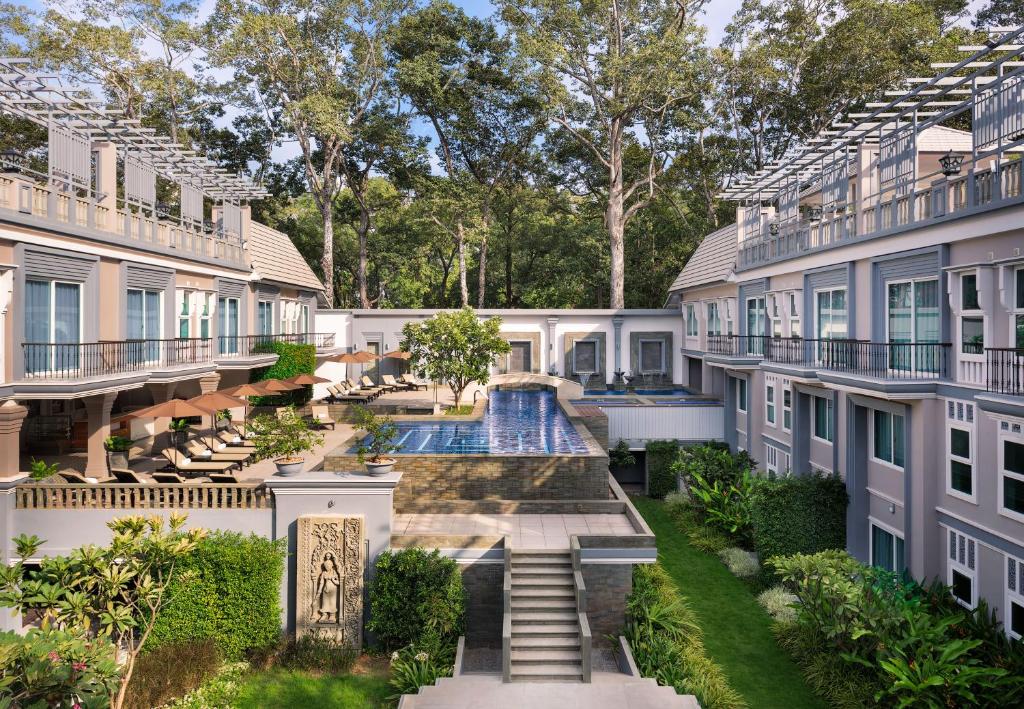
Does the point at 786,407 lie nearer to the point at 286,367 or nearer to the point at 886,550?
the point at 886,550

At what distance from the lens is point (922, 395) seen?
1374 cm

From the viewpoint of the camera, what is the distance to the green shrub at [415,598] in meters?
13.1

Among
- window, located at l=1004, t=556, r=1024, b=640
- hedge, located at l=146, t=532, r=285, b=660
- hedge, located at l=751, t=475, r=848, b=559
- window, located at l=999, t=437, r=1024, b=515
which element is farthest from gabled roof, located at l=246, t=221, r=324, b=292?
window, located at l=1004, t=556, r=1024, b=640

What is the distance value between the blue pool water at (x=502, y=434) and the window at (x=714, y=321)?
784 centimetres

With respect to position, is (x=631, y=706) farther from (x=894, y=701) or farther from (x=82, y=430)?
(x=82, y=430)

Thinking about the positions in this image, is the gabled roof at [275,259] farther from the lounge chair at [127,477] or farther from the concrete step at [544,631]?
the concrete step at [544,631]

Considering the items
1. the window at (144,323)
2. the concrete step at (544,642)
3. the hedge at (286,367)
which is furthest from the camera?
the hedge at (286,367)

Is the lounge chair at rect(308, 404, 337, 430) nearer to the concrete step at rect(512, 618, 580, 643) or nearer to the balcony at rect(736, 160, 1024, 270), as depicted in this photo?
the concrete step at rect(512, 618, 580, 643)

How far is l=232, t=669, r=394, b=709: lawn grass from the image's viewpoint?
11.9 m

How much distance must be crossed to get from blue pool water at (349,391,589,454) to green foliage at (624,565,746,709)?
4.59m

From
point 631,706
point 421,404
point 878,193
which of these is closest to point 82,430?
point 421,404

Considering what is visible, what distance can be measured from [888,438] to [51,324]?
19757 millimetres

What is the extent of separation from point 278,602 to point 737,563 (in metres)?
11.8

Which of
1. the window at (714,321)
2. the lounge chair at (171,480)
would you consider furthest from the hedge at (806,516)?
the lounge chair at (171,480)
